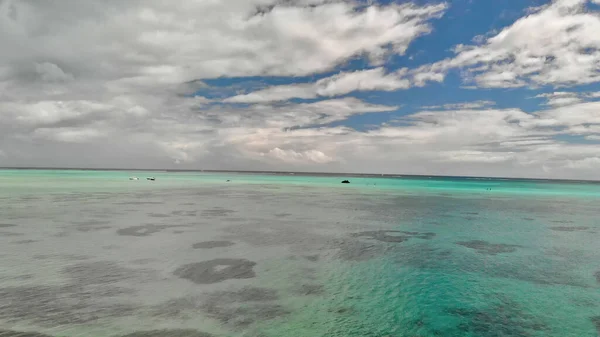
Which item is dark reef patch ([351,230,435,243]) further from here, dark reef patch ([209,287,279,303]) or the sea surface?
dark reef patch ([209,287,279,303])

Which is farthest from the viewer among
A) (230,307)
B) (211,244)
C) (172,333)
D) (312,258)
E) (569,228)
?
(569,228)

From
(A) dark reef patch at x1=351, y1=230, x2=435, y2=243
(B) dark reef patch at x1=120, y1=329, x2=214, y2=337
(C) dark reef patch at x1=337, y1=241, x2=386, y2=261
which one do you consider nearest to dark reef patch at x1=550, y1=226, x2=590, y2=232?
(A) dark reef patch at x1=351, y1=230, x2=435, y2=243

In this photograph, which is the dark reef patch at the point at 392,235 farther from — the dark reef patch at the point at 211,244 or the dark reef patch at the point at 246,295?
the dark reef patch at the point at 246,295

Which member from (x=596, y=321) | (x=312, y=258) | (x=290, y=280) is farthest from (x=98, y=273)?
(x=596, y=321)

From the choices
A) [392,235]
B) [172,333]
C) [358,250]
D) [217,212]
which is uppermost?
[217,212]

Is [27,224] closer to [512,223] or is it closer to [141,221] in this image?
[141,221]

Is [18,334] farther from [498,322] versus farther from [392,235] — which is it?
[392,235]

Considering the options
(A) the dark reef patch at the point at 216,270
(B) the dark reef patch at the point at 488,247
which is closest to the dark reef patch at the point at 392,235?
(B) the dark reef patch at the point at 488,247
